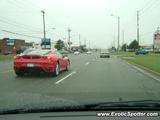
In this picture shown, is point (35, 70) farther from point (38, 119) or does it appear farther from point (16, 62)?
point (38, 119)

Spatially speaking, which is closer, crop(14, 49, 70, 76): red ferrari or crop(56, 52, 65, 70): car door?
crop(14, 49, 70, 76): red ferrari

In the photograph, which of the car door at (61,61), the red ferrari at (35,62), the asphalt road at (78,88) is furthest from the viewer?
the car door at (61,61)

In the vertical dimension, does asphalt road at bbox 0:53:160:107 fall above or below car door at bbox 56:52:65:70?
below

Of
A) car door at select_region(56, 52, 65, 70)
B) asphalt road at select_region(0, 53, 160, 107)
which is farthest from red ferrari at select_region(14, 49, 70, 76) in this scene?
car door at select_region(56, 52, 65, 70)

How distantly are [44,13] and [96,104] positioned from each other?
84.9 m

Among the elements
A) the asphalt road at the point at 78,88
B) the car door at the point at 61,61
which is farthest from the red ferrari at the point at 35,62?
the car door at the point at 61,61

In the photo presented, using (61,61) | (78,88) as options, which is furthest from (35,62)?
(78,88)

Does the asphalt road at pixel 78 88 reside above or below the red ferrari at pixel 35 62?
below

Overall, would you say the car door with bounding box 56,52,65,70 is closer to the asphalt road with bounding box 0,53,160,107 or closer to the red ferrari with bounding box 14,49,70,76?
the red ferrari with bounding box 14,49,70,76

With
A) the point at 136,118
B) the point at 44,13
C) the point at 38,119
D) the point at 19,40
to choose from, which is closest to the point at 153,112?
the point at 136,118

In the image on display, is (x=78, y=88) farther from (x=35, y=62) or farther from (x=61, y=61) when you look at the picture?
(x=61, y=61)

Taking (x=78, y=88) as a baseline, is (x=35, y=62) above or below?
above

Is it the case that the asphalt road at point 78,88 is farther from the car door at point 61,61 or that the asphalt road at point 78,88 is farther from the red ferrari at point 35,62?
the car door at point 61,61

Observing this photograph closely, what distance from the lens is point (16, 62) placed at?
19969 mm
